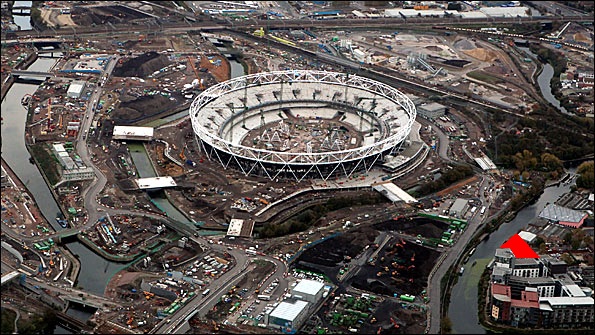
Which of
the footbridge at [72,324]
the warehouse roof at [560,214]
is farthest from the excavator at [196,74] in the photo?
the footbridge at [72,324]

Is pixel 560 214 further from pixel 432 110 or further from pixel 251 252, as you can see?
pixel 251 252

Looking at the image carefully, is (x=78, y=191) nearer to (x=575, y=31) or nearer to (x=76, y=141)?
(x=76, y=141)

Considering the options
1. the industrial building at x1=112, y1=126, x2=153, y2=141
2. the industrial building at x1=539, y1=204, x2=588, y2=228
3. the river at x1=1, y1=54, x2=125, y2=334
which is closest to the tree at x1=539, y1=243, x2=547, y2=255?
the industrial building at x1=539, y1=204, x2=588, y2=228

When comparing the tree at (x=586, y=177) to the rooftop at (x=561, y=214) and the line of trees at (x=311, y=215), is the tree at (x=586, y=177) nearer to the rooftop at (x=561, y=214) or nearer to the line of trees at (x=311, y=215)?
the rooftop at (x=561, y=214)

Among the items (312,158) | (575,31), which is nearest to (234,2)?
(575,31)

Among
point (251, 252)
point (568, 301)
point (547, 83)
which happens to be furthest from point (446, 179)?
point (547, 83)

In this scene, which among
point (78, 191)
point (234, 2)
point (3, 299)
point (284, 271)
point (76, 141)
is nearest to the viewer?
point (3, 299)
